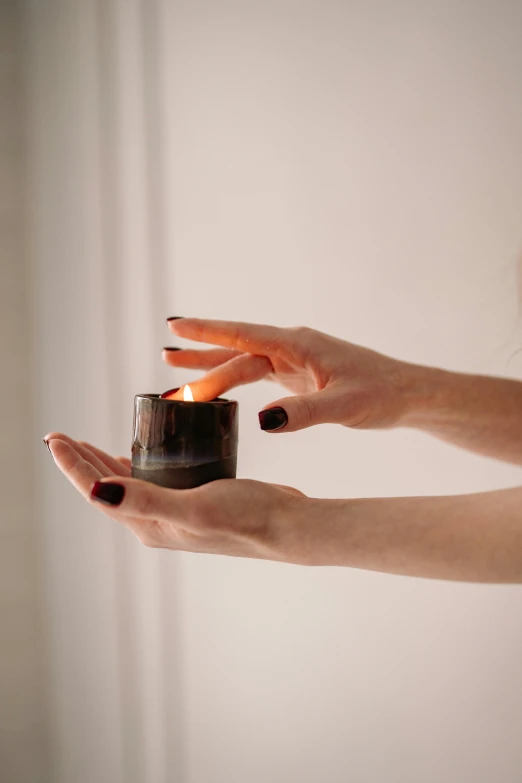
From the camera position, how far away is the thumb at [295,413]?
71 centimetres

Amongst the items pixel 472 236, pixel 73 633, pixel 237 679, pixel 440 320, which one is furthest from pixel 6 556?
pixel 472 236

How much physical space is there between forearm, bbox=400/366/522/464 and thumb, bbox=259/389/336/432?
20 centimetres

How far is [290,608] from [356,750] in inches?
11.1

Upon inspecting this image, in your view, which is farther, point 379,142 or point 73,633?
point 73,633

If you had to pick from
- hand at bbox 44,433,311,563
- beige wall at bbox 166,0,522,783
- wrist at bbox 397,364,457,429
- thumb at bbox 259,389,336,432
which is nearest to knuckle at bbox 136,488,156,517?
hand at bbox 44,433,311,563

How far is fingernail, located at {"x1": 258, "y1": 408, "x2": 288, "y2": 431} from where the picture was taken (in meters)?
0.71

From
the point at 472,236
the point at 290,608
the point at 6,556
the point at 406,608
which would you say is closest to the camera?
the point at 472,236

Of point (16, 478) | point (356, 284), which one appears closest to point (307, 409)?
point (356, 284)

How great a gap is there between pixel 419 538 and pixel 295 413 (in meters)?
0.20

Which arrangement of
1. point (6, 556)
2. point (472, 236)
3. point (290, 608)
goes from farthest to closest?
point (6, 556), point (290, 608), point (472, 236)

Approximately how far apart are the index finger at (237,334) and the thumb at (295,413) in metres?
0.14

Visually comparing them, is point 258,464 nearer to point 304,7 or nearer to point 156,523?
point 156,523

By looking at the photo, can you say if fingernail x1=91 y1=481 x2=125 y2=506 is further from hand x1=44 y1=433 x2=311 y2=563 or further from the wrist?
the wrist

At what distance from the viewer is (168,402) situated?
29.4 inches
